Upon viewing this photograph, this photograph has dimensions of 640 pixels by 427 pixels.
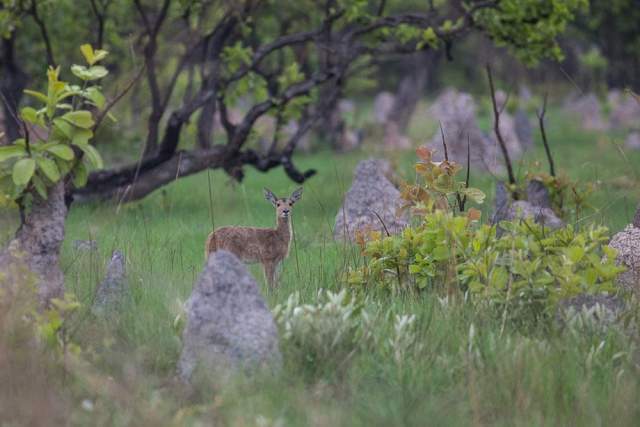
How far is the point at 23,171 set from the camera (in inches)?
237

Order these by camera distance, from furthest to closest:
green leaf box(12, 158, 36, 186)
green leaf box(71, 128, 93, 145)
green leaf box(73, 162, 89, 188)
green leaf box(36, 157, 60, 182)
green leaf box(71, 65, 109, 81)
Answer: green leaf box(73, 162, 89, 188)
green leaf box(71, 65, 109, 81)
green leaf box(71, 128, 93, 145)
green leaf box(36, 157, 60, 182)
green leaf box(12, 158, 36, 186)

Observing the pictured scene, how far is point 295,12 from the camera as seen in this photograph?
18.9m

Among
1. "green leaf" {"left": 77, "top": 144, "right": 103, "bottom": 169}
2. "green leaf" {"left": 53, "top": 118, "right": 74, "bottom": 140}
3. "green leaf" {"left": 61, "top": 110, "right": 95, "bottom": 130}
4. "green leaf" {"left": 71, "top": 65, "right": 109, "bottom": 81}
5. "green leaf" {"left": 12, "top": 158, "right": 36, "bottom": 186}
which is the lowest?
"green leaf" {"left": 12, "top": 158, "right": 36, "bottom": 186}

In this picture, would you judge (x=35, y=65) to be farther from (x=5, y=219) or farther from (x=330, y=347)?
(x=330, y=347)

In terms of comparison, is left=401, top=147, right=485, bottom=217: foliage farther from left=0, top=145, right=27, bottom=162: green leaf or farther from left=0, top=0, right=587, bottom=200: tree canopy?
left=0, top=0, right=587, bottom=200: tree canopy

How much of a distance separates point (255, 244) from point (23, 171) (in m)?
2.76

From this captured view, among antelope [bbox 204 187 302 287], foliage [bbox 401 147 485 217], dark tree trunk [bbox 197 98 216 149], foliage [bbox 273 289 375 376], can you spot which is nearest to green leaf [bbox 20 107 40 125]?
foliage [bbox 273 289 375 376]

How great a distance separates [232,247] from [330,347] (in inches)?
107

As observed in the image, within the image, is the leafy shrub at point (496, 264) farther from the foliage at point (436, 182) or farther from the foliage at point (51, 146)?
the foliage at point (51, 146)

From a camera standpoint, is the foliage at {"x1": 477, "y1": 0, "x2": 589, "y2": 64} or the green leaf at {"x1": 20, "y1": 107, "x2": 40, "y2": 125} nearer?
the green leaf at {"x1": 20, "y1": 107, "x2": 40, "y2": 125}

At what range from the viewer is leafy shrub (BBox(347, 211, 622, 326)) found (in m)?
6.36

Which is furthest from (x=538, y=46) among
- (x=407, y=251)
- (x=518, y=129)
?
(x=518, y=129)

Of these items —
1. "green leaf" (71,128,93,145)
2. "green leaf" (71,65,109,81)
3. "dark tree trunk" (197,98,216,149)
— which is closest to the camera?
"green leaf" (71,128,93,145)

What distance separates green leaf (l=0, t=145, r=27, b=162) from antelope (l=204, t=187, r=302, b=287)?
7.64 ft
